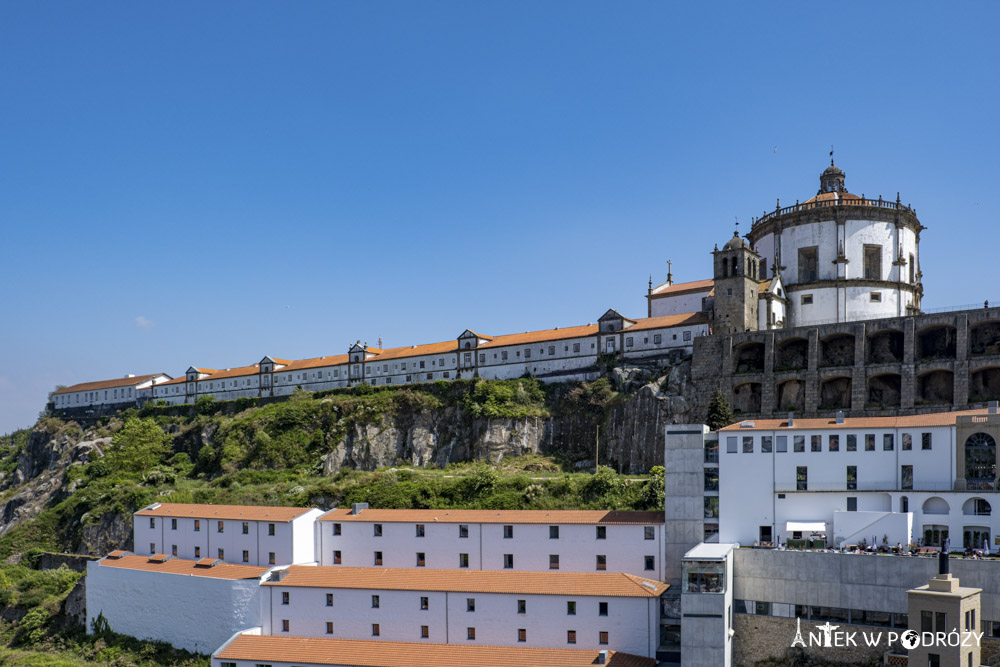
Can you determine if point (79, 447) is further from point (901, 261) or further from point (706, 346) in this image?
point (901, 261)

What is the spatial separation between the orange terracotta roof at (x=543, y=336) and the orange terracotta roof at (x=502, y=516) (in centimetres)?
2721

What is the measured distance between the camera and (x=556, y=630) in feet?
127

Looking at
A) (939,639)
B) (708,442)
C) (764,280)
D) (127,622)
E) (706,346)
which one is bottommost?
(127,622)

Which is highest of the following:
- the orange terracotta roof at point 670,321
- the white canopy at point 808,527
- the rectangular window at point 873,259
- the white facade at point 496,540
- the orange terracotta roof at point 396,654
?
the rectangular window at point 873,259

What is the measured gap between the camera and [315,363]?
297ft

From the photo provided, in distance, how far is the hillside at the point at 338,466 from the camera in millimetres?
51500

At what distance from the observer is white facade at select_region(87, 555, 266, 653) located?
43.5m

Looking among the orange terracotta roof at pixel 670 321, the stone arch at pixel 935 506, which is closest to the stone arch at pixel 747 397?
the orange terracotta roof at pixel 670 321

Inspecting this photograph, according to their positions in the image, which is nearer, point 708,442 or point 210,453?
point 708,442

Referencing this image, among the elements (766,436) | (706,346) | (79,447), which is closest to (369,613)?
(766,436)

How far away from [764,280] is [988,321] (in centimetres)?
1714

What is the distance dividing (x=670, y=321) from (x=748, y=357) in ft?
24.6

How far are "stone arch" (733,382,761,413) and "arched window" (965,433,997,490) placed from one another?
22.5m

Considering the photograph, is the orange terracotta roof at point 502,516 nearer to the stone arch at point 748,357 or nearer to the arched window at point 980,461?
the arched window at point 980,461
